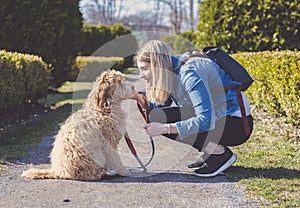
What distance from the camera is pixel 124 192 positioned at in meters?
4.25

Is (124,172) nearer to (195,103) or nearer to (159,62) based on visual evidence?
(195,103)

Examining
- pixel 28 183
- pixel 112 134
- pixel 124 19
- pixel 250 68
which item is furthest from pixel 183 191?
pixel 124 19

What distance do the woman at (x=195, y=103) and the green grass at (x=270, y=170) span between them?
0.32 meters

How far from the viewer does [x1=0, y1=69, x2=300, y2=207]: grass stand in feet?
13.3

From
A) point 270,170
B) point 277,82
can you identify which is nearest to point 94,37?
point 277,82

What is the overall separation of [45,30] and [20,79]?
422 centimetres

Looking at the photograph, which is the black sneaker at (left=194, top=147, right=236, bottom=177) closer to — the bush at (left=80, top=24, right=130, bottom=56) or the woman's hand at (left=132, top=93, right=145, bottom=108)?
the woman's hand at (left=132, top=93, right=145, bottom=108)

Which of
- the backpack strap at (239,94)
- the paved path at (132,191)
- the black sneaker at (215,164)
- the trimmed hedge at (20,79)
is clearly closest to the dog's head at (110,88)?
the backpack strap at (239,94)

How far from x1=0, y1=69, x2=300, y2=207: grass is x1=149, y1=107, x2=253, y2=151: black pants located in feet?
1.26

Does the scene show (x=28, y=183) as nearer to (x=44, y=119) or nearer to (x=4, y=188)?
(x=4, y=188)

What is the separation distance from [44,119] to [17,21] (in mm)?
3600

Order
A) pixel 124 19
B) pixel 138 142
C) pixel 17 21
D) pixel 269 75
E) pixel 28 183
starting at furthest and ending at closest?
pixel 124 19
pixel 17 21
pixel 269 75
pixel 138 142
pixel 28 183

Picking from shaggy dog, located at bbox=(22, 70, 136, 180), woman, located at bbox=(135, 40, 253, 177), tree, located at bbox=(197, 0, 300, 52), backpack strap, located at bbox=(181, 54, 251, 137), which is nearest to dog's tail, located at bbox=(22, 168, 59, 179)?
shaggy dog, located at bbox=(22, 70, 136, 180)

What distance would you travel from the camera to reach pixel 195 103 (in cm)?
439
